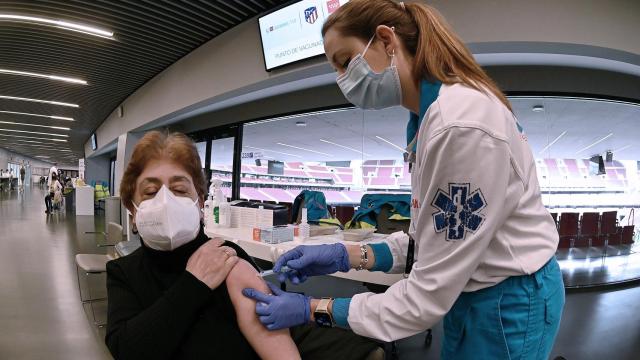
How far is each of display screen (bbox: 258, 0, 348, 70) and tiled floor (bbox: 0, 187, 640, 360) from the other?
94.0 inches

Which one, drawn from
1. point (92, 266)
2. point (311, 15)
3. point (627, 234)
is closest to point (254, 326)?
point (92, 266)

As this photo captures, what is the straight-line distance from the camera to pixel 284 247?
5.79 ft

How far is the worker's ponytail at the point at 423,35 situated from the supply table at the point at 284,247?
910 mm

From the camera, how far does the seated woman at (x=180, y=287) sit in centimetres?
74

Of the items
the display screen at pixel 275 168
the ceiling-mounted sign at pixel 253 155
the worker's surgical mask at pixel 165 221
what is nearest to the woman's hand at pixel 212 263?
the worker's surgical mask at pixel 165 221

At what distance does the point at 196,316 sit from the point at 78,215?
11769mm

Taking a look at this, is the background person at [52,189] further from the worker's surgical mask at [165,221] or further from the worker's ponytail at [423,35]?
the worker's ponytail at [423,35]

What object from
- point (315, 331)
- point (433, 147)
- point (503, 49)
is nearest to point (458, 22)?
point (503, 49)

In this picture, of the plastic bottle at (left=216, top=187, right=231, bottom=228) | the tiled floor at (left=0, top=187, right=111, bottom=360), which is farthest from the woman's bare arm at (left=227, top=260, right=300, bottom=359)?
the tiled floor at (left=0, top=187, right=111, bottom=360)

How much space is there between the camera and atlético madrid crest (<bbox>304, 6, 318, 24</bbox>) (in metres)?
3.07

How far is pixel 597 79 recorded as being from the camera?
3.86 meters

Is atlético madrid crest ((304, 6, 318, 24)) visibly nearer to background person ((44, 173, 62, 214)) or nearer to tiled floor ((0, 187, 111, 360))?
tiled floor ((0, 187, 111, 360))

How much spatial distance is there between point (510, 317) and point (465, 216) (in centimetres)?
26

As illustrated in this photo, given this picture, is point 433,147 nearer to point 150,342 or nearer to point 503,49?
point 150,342
